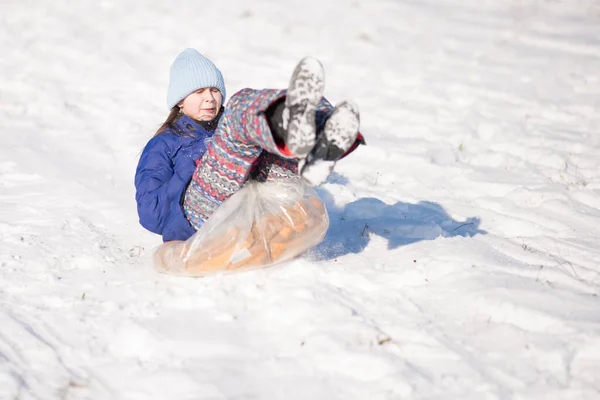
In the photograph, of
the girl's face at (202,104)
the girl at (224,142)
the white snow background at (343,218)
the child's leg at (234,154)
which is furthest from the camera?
the girl's face at (202,104)

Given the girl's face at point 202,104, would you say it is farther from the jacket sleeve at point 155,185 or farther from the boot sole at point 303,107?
the boot sole at point 303,107

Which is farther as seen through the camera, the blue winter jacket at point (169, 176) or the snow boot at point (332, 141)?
the blue winter jacket at point (169, 176)

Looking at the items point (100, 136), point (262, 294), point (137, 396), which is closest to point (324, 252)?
point (262, 294)

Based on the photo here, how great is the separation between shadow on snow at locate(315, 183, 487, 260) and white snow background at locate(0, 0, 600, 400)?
0.06ft

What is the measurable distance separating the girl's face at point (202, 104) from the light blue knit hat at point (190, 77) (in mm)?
37

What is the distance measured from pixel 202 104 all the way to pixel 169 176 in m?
0.45

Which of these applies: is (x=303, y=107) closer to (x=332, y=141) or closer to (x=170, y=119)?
(x=332, y=141)

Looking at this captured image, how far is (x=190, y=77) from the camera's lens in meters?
3.78

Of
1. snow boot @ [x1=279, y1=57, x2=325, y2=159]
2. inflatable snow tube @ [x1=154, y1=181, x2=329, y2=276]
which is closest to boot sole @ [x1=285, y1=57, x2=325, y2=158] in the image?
snow boot @ [x1=279, y1=57, x2=325, y2=159]

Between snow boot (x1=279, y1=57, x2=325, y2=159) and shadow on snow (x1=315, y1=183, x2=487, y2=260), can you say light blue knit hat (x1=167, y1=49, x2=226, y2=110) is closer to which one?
shadow on snow (x1=315, y1=183, x2=487, y2=260)

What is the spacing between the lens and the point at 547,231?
4.09m

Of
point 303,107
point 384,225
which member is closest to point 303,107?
point 303,107

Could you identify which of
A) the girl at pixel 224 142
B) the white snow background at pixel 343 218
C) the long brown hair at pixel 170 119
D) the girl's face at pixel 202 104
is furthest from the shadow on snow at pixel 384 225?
the long brown hair at pixel 170 119

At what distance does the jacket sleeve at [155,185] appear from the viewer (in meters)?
3.55
